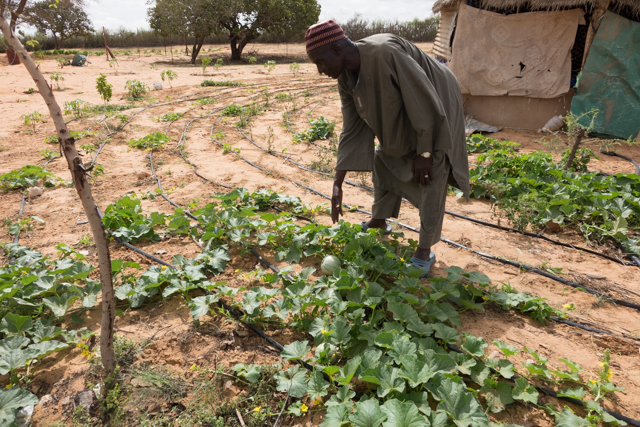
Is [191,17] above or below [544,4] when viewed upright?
above

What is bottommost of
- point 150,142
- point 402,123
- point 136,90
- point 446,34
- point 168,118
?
point 150,142

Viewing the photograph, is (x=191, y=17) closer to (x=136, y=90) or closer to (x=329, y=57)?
(x=136, y=90)

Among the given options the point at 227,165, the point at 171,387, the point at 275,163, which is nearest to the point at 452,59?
the point at 275,163

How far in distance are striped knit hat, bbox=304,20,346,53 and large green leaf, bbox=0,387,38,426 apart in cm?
209

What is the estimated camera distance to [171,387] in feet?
6.19

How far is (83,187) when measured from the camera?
1596 mm

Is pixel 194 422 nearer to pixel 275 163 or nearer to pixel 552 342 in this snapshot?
pixel 552 342

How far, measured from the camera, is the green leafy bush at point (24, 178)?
437cm

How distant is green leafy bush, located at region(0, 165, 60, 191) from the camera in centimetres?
437

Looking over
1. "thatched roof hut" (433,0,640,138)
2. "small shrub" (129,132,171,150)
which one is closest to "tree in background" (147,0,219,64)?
"thatched roof hut" (433,0,640,138)

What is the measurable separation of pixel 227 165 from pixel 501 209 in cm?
333

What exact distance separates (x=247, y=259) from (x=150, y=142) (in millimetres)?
3845

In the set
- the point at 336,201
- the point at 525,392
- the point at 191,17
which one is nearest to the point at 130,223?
the point at 336,201

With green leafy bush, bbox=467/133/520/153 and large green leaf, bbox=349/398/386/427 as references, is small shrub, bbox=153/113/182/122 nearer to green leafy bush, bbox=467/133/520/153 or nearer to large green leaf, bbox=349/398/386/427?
green leafy bush, bbox=467/133/520/153
